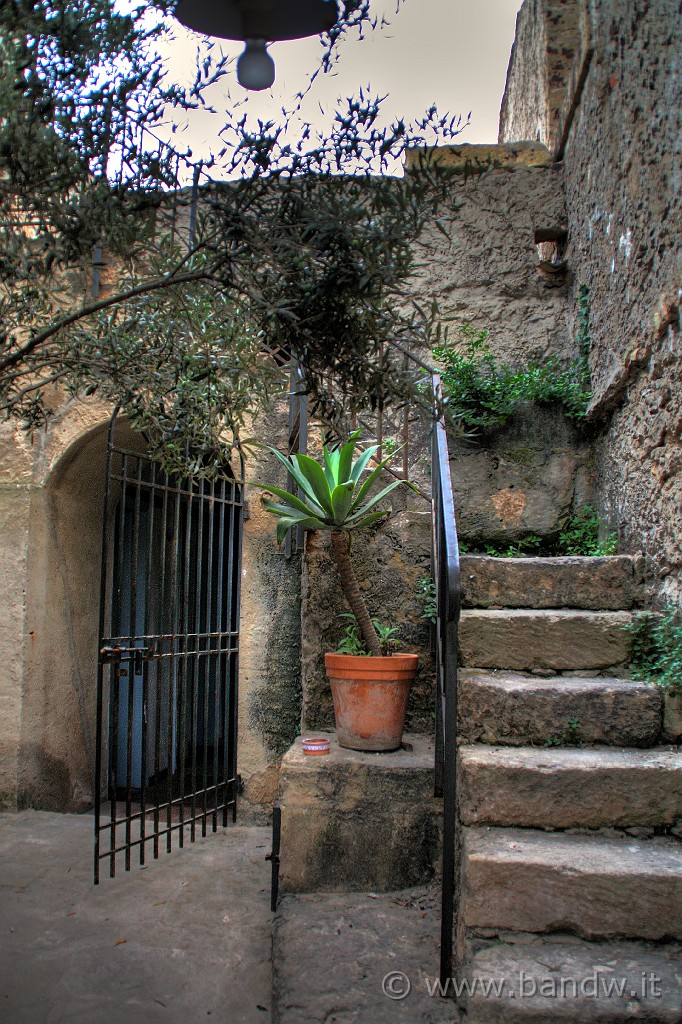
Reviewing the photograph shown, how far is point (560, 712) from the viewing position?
2510 mm

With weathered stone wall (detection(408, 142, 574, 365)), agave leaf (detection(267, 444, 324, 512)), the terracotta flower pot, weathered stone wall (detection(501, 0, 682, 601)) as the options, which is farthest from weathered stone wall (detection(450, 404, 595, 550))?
the terracotta flower pot

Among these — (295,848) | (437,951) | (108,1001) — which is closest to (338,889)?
(295,848)

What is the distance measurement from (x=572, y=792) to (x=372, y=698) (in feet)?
3.11

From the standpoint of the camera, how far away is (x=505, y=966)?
6.10 feet

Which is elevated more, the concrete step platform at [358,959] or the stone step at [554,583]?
the stone step at [554,583]

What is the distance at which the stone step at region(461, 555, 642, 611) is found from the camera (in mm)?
3100

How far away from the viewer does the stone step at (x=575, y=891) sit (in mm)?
1926

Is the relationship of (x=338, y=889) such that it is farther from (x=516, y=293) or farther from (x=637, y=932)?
(x=516, y=293)

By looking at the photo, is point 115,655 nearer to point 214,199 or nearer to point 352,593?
point 352,593

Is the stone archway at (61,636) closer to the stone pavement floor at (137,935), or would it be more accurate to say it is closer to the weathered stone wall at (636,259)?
the stone pavement floor at (137,935)

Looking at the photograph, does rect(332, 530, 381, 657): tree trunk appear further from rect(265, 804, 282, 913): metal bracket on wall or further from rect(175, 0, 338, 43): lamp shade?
rect(175, 0, 338, 43): lamp shade

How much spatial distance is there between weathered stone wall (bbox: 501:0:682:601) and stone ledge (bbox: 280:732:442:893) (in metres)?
1.27

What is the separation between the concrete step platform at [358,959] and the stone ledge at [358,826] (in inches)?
2.5

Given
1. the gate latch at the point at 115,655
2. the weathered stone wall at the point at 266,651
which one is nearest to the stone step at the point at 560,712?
the gate latch at the point at 115,655
